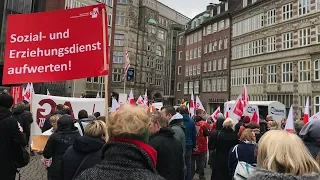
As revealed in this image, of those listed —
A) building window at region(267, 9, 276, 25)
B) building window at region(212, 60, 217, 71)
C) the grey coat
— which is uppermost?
building window at region(267, 9, 276, 25)

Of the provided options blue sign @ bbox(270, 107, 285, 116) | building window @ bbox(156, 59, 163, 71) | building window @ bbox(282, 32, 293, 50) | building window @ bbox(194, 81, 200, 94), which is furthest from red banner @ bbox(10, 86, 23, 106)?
building window @ bbox(156, 59, 163, 71)

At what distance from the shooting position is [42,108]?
34.2 feet

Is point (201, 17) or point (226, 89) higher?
point (201, 17)

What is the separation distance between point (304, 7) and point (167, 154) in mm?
31464

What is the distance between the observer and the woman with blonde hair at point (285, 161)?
204 cm

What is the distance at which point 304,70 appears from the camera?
102 ft

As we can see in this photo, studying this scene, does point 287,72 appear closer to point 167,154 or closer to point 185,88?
point 185,88

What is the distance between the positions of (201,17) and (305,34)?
25786mm

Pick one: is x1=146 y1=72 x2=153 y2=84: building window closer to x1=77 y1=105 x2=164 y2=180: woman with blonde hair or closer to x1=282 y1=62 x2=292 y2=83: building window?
x1=282 y1=62 x2=292 y2=83: building window

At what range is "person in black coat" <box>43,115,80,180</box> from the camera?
4.93 metres

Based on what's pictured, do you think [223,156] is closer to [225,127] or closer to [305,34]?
[225,127]

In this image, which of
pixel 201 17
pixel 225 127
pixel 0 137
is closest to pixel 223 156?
pixel 225 127

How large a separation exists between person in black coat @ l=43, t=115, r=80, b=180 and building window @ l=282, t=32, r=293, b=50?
31.8 metres

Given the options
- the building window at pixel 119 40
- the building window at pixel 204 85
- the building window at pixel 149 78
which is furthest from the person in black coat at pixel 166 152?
the building window at pixel 149 78
